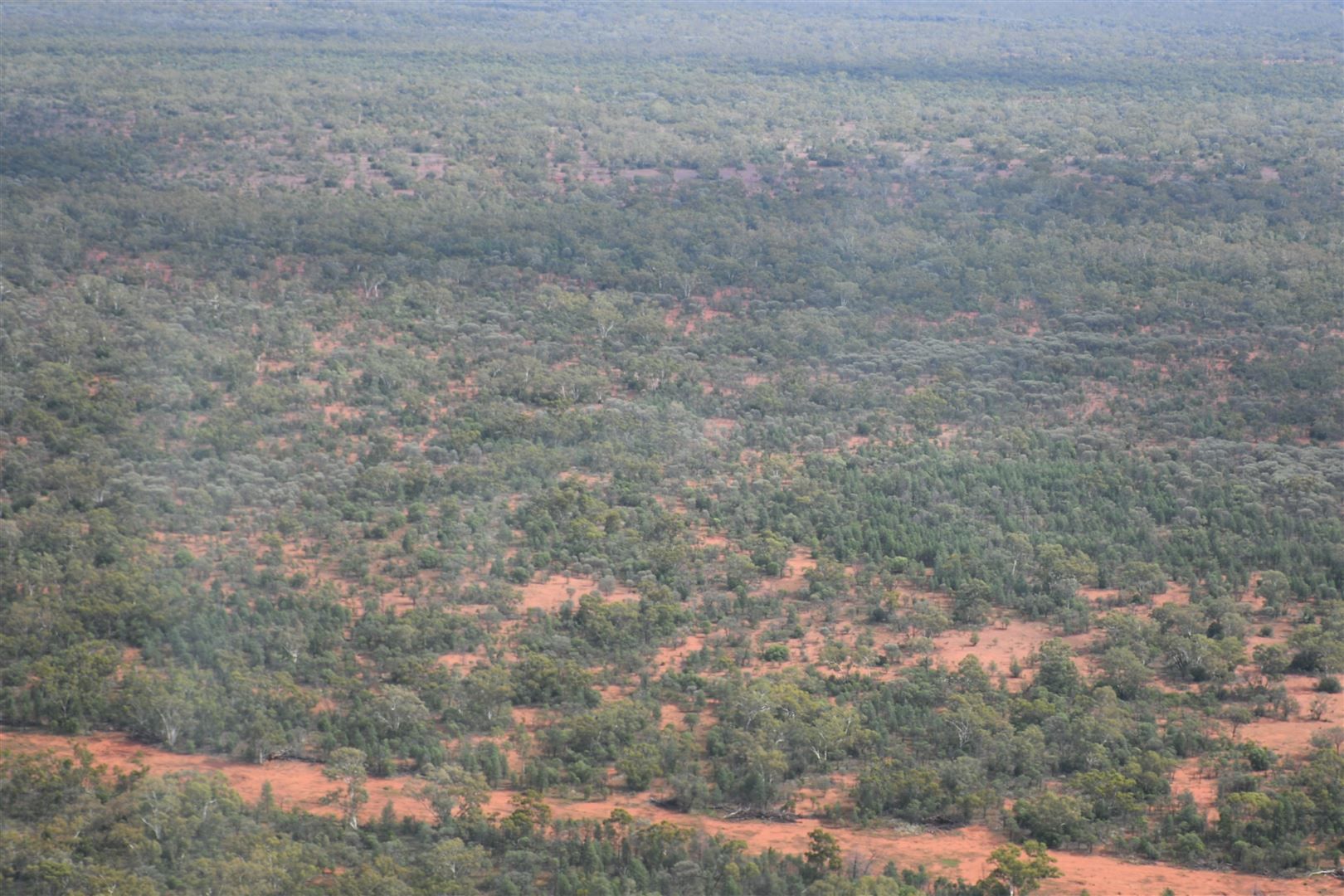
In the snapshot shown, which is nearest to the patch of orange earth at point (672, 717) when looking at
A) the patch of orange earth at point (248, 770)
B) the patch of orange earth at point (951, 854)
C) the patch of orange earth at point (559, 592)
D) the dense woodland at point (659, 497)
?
the dense woodland at point (659, 497)

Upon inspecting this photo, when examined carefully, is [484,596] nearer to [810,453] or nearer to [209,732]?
[209,732]

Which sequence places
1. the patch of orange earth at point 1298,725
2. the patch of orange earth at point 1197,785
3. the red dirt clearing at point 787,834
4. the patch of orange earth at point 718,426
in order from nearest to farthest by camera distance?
the red dirt clearing at point 787,834 < the patch of orange earth at point 1197,785 < the patch of orange earth at point 1298,725 < the patch of orange earth at point 718,426

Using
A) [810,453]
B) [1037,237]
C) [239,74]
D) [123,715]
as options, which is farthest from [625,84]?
[123,715]

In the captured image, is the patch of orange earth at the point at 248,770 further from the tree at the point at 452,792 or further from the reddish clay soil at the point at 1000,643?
the reddish clay soil at the point at 1000,643

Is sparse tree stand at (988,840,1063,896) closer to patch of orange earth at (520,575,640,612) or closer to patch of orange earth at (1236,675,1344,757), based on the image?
patch of orange earth at (1236,675,1344,757)

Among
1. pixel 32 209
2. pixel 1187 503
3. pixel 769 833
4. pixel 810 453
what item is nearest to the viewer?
pixel 769 833

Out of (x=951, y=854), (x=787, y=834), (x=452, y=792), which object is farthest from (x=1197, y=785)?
(x=452, y=792)

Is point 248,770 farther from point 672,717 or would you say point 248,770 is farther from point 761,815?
point 761,815
